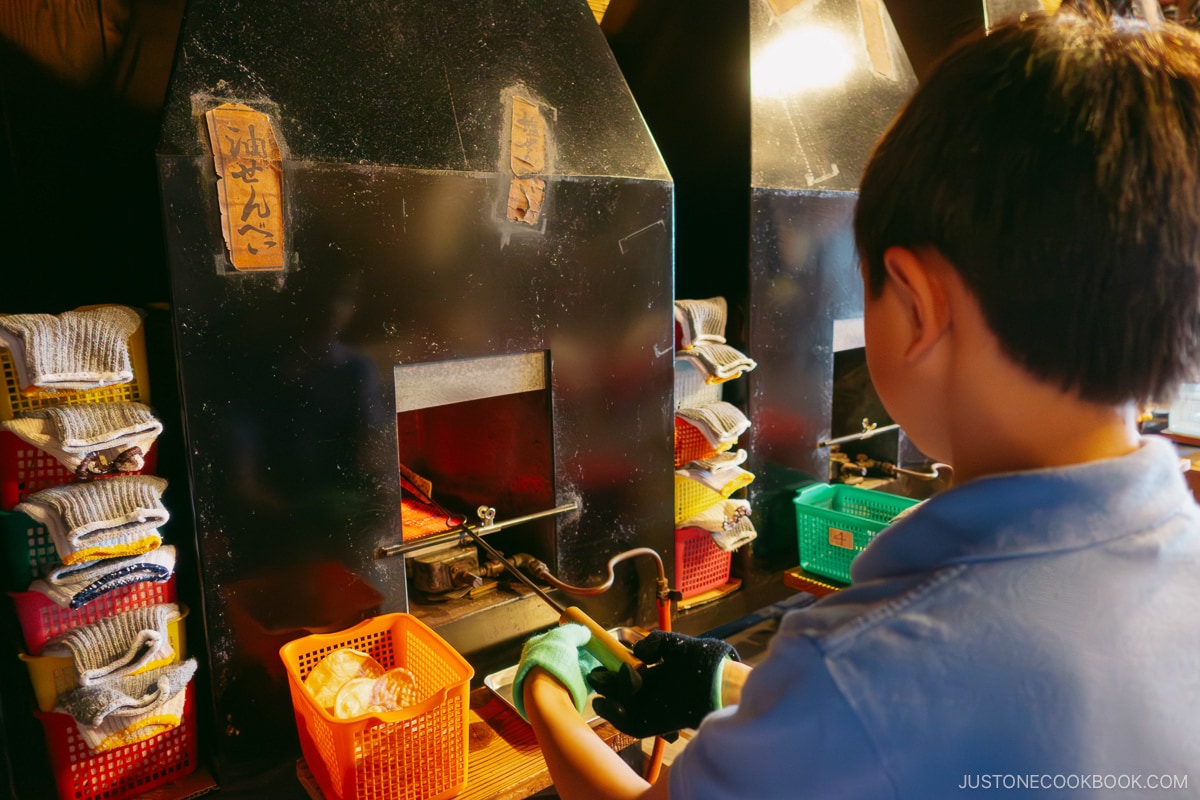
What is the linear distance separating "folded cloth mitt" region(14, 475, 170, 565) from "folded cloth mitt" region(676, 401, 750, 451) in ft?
5.18

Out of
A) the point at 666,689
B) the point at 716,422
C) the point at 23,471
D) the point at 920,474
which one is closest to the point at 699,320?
the point at 716,422

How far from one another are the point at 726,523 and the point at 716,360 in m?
0.58

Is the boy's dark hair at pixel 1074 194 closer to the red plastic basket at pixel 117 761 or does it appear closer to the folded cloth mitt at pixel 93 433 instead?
the folded cloth mitt at pixel 93 433

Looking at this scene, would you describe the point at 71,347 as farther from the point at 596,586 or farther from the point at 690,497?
the point at 690,497

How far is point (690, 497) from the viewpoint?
2.78m

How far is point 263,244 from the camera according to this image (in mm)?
1711

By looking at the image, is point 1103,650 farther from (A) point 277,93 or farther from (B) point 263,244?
(A) point 277,93

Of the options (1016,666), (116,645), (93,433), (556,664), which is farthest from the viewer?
(116,645)

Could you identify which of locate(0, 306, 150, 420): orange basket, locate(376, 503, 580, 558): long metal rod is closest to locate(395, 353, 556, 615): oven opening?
locate(376, 503, 580, 558): long metal rod

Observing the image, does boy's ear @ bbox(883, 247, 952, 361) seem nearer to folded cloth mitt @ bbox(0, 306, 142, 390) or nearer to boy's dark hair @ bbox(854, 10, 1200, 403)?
boy's dark hair @ bbox(854, 10, 1200, 403)

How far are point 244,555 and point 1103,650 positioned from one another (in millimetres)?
1669

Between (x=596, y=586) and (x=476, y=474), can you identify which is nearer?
(x=596, y=586)

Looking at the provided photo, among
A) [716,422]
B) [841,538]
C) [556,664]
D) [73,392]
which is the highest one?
[73,392]

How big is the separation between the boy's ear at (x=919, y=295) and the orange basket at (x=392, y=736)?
125 cm
